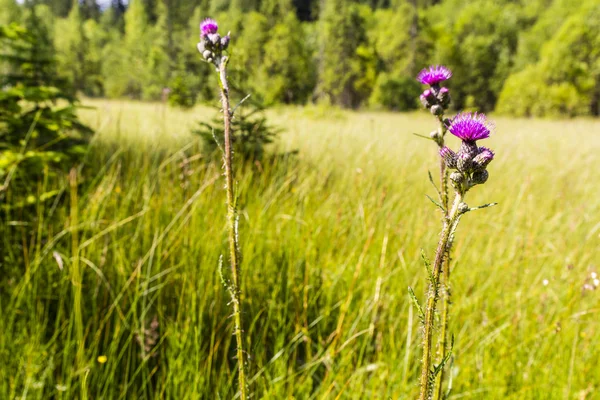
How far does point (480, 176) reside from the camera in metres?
0.48

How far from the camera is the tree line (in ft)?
80.8

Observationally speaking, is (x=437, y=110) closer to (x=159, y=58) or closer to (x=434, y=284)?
(x=434, y=284)

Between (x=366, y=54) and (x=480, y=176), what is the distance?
107ft

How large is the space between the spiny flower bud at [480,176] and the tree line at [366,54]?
64.6 feet

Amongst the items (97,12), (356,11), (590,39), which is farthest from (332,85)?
(97,12)

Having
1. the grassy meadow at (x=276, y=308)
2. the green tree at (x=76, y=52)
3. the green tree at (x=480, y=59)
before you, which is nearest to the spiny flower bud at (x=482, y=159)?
the grassy meadow at (x=276, y=308)

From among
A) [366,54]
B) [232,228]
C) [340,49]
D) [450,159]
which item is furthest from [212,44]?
[366,54]

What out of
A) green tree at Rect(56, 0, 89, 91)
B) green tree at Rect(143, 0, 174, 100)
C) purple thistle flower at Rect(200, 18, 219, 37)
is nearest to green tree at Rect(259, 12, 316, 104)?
green tree at Rect(143, 0, 174, 100)

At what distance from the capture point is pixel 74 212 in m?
1.67

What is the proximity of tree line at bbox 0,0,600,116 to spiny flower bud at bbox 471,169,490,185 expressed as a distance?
19.7 meters

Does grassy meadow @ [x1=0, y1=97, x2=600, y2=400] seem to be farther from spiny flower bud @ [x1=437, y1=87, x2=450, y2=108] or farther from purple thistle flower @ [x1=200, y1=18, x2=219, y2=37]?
purple thistle flower @ [x1=200, y1=18, x2=219, y2=37]

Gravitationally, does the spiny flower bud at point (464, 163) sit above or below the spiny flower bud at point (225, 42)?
below

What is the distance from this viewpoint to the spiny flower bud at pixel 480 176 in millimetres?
473

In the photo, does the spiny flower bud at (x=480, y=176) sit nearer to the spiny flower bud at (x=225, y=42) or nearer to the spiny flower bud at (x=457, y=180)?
the spiny flower bud at (x=457, y=180)
